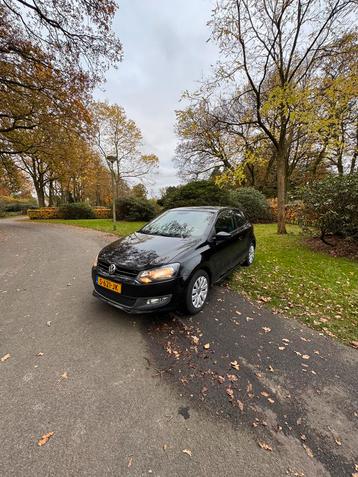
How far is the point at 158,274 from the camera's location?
2.91 metres

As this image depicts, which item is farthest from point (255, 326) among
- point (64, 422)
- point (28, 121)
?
point (28, 121)

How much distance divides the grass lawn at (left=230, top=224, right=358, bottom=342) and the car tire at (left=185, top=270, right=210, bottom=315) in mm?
1206

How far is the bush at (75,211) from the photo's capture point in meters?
20.7

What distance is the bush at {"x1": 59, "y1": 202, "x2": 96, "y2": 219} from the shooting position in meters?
20.7

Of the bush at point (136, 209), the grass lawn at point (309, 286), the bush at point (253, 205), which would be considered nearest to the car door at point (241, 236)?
the grass lawn at point (309, 286)

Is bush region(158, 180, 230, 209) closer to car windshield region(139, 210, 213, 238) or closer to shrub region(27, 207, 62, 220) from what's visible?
car windshield region(139, 210, 213, 238)

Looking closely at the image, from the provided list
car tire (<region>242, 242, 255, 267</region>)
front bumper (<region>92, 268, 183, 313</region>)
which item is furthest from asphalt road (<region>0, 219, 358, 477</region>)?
car tire (<region>242, 242, 255, 267</region>)

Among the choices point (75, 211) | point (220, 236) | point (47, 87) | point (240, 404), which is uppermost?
point (47, 87)

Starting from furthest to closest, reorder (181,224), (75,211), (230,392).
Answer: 1. (75,211)
2. (181,224)
3. (230,392)

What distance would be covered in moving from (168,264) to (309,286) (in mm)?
3468

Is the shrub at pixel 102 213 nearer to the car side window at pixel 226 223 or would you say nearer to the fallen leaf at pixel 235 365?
the car side window at pixel 226 223

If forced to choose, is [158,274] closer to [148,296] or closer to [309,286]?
[148,296]

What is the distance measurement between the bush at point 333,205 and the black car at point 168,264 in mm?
4087

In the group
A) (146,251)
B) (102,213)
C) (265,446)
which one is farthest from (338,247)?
(102,213)
